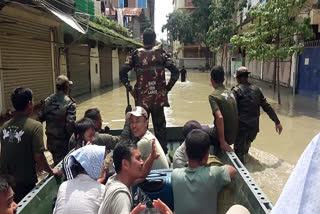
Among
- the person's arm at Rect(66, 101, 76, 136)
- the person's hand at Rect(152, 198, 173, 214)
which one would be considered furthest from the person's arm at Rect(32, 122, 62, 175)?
the person's hand at Rect(152, 198, 173, 214)

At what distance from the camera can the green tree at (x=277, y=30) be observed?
10.0 meters

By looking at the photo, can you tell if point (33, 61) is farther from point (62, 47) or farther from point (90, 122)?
point (90, 122)

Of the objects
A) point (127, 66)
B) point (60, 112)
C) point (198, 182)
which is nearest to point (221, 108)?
point (127, 66)

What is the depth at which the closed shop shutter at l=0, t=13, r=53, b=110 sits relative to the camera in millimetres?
8094

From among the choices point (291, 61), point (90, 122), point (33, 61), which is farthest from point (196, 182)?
point (291, 61)

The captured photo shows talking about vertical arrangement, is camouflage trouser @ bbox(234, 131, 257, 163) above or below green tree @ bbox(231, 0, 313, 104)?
below

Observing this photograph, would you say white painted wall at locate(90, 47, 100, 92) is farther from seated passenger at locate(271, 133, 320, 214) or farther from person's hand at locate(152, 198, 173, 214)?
seated passenger at locate(271, 133, 320, 214)

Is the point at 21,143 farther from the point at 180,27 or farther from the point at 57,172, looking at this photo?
the point at 180,27

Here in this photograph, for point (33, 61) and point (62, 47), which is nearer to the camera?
point (33, 61)

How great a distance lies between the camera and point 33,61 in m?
9.70

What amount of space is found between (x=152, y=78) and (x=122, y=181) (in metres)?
2.40

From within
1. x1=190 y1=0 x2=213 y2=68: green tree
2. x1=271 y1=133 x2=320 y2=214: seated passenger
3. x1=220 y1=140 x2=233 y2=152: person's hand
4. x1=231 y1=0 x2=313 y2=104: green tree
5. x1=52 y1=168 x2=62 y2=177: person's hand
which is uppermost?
x1=190 y1=0 x2=213 y2=68: green tree

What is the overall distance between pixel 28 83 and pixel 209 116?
19.0 ft

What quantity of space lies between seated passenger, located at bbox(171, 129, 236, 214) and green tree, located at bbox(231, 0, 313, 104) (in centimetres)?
896
